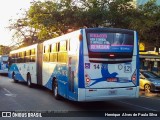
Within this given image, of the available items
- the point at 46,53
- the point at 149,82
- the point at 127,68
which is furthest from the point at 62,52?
the point at 149,82

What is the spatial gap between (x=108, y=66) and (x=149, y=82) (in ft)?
34.7

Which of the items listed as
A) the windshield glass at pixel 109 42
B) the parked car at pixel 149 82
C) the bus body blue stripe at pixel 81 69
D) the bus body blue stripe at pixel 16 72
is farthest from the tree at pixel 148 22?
the bus body blue stripe at pixel 81 69

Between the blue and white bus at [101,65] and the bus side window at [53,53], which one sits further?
the bus side window at [53,53]

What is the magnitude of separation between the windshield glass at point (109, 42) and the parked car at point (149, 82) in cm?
965

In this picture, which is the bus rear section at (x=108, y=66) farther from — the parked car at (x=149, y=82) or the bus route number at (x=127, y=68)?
the parked car at (x=149, y=82)

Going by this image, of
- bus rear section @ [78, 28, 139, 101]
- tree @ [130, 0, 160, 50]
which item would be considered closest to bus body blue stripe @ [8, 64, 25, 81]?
tree @ [130, 0, 160, 50]

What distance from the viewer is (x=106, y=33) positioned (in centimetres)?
1362

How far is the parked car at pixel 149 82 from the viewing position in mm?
22994

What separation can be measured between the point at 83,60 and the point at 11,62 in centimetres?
1970

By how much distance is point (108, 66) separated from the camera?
1351 cm

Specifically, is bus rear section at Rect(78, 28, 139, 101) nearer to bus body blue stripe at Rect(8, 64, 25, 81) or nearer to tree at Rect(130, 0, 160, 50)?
tree at Rect(130, 0, 160, 50)

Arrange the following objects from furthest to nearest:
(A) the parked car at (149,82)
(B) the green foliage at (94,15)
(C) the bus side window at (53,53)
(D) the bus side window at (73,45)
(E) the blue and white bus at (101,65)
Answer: (B) the green foliage at (94,15), (A) the parked car at (149,82), (C) the bus side window at (53,53), (D) the bus side window at (73,45), (E) the blue and white bus at (101,65)

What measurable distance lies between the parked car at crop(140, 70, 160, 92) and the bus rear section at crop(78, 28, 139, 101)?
9.42 metres

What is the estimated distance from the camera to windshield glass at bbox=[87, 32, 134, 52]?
13.4m
